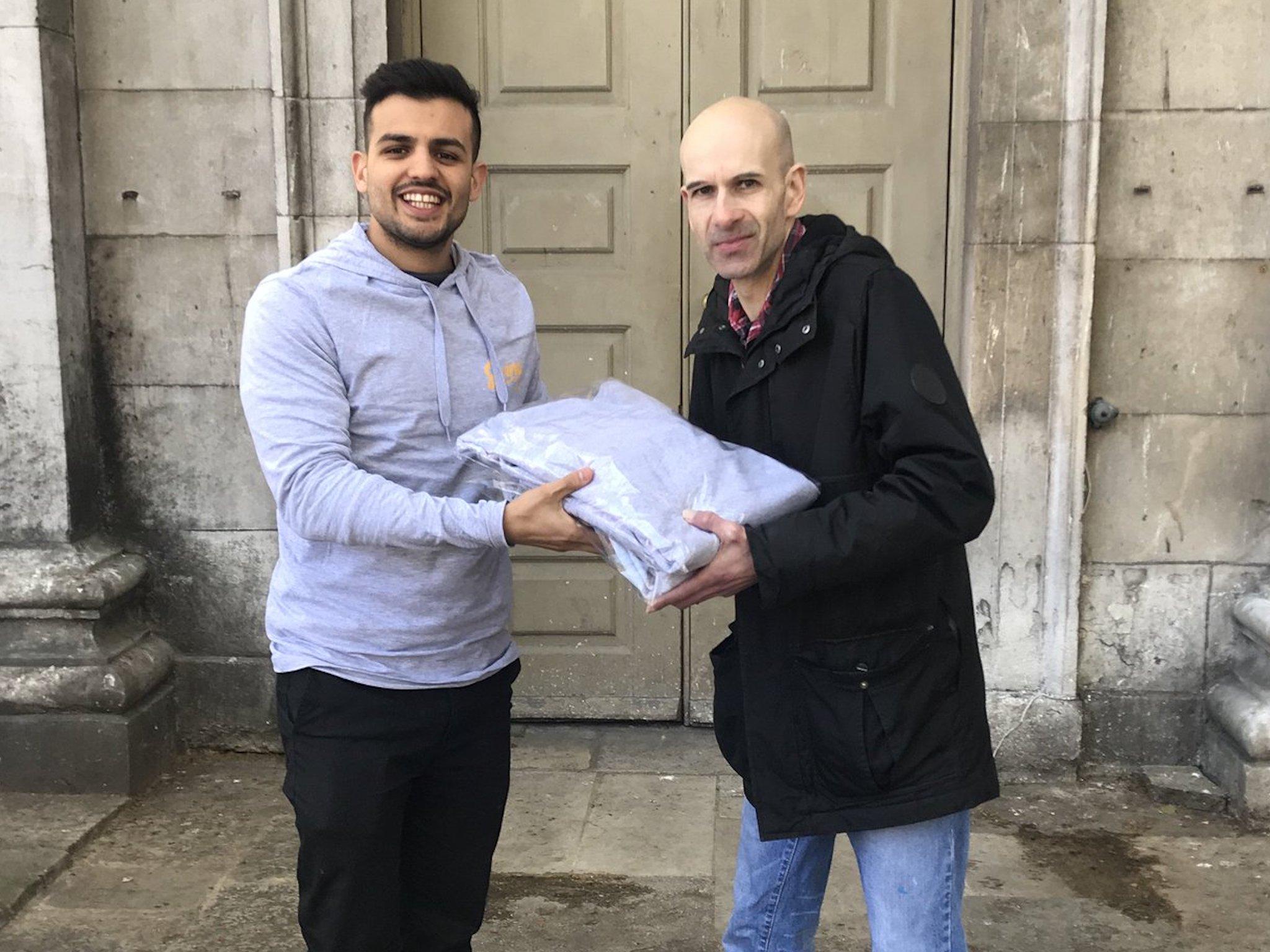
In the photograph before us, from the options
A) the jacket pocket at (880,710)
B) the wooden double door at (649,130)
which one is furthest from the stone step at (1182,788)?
the jacket pocket at (880,710)

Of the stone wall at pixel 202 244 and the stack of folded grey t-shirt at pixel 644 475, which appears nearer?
the stack of folded grey t-shirt at pixel 644 475

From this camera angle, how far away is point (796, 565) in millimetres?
2029

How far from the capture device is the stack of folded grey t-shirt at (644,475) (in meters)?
2.06

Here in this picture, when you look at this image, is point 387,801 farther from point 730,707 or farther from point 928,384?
point 928,384

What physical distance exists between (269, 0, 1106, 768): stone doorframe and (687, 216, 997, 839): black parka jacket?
2.27m

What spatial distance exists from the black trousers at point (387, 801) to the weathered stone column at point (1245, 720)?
8.75 ft

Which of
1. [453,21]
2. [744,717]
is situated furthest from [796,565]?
[453,21]

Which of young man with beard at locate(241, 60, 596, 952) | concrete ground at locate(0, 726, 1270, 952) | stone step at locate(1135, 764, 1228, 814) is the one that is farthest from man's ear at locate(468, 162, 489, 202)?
stone step at locate(1135, 764, 1228, 814)

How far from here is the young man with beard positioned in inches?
88.2

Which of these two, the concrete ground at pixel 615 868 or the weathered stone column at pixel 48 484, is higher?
the weathered stone column at pixel 48 484

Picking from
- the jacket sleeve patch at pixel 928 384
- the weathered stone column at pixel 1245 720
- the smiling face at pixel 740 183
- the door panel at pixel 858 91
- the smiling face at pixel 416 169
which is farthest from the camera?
the door panel at pixel 858 91

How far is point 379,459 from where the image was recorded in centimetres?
235

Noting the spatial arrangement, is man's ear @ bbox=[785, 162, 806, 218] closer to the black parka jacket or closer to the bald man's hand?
the black parka jacket

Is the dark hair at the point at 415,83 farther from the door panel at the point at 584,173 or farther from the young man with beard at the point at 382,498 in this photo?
the door panel at the point at 584,173
